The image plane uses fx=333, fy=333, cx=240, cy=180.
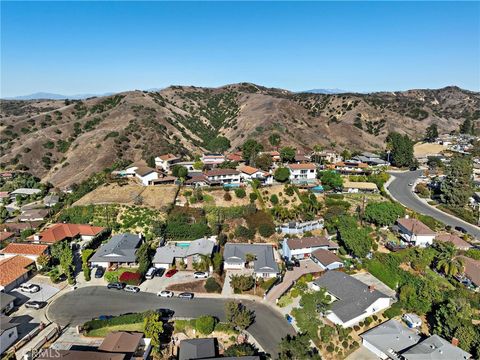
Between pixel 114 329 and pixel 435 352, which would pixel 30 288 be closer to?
pixel 114 329

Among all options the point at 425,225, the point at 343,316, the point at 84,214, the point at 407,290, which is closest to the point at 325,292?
the point at 343,316

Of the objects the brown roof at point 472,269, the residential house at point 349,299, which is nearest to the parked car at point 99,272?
the residential house at point 349,299

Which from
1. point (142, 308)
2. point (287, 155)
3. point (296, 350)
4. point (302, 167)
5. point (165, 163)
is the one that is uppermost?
point (287, 155)

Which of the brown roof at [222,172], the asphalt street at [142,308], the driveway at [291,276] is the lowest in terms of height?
the asphalt street at [142,308]

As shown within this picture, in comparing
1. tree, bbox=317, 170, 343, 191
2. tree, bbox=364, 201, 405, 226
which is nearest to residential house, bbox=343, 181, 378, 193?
tree, bbox=317, 170, 343, 191

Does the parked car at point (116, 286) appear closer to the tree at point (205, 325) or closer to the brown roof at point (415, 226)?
the tree at point (205, 325)

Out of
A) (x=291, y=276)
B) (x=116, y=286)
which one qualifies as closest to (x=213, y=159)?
(x=291, y=276)

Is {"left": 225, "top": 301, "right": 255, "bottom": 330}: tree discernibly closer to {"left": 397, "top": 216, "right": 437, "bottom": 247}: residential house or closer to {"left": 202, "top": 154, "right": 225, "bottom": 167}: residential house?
{"left": 397, "top": 216, "right": 437, "bottom": 247}: residential house

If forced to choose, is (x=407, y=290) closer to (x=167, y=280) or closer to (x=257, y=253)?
(x=257, y=253)
